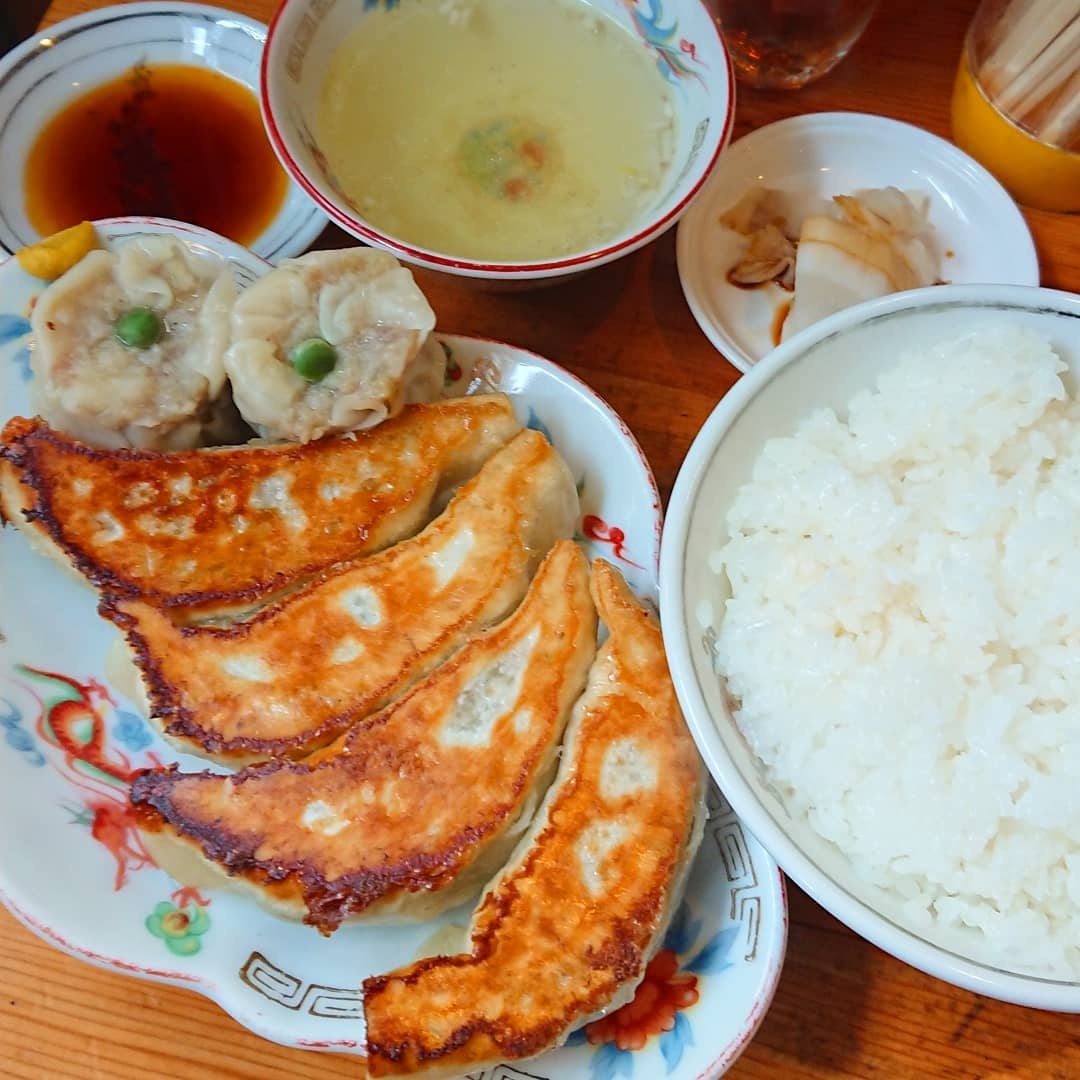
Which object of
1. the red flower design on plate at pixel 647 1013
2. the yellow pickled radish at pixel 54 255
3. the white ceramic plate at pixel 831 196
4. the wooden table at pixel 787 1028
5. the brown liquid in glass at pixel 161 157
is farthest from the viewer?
the brown liquid in glass at pixel 161 157

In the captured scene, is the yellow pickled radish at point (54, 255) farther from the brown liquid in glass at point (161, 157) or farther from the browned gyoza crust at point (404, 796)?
the browned gyoza crust at point (404, 796)

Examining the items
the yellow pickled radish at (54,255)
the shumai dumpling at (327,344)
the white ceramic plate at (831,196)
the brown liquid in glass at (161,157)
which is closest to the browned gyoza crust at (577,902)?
the shumai dumpling at (327,344)

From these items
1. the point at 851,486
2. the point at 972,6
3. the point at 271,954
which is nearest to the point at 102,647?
the point at 271,954

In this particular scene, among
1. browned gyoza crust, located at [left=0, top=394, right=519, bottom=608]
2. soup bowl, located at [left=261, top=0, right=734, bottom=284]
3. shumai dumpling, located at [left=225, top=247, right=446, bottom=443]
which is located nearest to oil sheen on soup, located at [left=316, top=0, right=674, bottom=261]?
soup bowl, located at [left=261, top=0, right=734, bottom=284]

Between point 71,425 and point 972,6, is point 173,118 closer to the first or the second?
point 71,425

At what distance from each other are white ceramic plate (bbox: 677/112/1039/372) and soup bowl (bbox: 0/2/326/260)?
790mm

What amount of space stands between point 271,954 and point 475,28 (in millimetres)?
1727

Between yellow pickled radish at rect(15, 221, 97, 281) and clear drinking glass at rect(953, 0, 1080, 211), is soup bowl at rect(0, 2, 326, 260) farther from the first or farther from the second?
clear drinking glass at rect(953, 0, 1080, 211)

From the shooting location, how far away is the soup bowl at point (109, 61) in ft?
6.42

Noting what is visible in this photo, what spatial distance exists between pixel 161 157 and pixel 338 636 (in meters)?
1.29

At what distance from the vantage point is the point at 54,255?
1668 mm

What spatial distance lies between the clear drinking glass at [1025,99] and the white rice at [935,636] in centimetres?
75

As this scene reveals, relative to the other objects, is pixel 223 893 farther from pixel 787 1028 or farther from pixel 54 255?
pixel 54 255

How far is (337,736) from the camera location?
144cm
